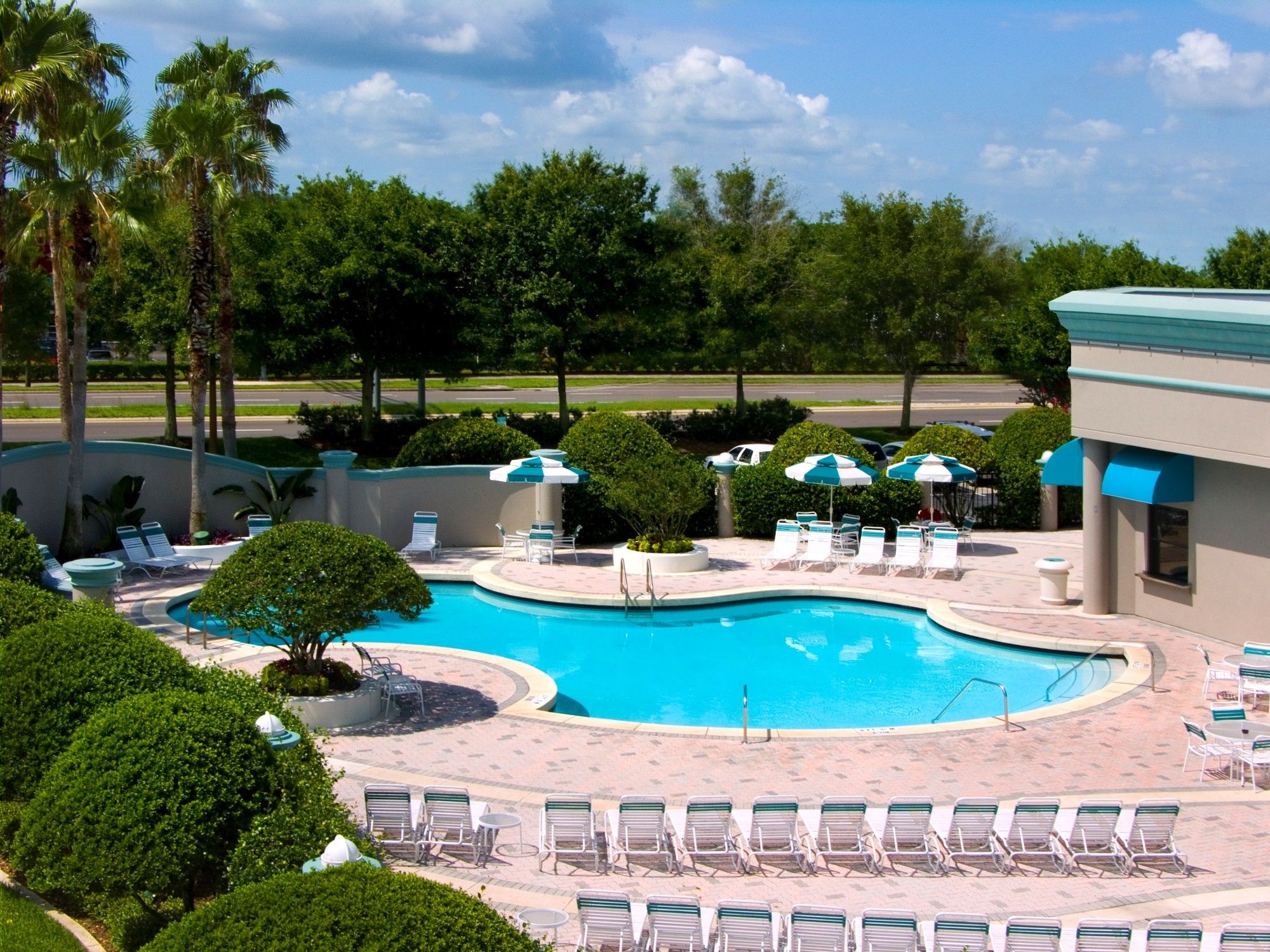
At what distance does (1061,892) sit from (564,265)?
91.9 ft

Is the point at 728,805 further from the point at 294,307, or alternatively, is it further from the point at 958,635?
the point at 294,307

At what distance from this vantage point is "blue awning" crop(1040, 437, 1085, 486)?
2423 centimetres

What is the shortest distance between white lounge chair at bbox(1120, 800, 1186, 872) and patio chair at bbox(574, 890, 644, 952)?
516 centimetres

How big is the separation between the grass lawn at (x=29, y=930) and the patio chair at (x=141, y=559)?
14.4 m

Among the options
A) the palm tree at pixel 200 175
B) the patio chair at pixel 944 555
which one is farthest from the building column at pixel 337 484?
the patio chair at pixel 944 555

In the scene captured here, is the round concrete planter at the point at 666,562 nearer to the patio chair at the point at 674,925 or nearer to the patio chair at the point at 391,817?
the patio chair at the point at 391,817

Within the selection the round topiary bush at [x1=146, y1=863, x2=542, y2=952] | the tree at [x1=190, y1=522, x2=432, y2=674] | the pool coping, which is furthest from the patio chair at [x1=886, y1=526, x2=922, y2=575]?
the round topiary bush at [x1=146, y1=863, x2=542, y2=952]

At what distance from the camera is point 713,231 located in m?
51.7

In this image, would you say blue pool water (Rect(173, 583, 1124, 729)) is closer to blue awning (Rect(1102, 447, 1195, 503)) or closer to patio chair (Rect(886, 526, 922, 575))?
patio chair (Rect(886, 526, 922, 575))

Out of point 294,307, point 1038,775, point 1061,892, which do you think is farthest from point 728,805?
point 294,307

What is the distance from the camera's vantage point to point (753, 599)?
84.0ft

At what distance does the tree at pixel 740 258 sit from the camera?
43.7 meters

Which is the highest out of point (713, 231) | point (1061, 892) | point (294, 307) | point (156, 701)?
point (713, 231)

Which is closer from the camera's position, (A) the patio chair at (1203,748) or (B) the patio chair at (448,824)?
(B) the patio chair at (448,824)
